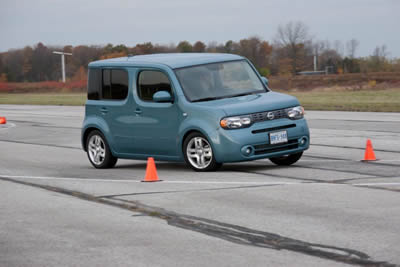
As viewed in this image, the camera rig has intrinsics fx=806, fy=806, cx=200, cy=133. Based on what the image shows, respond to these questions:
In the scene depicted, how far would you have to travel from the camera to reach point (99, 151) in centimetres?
1423

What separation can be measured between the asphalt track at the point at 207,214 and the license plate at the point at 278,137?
1.51 feet

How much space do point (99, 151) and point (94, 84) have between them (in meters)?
1.19

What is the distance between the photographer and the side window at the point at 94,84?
1421cm

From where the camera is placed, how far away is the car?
39.2ft

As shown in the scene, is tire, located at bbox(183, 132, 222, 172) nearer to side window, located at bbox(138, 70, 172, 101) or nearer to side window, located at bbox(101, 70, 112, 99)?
side window, located at bbox(138, 70, 172, 101)

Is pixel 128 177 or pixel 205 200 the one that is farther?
pixel 128 177

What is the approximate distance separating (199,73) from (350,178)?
3238mm

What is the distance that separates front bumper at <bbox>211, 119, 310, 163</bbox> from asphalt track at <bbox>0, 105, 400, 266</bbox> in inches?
11.5

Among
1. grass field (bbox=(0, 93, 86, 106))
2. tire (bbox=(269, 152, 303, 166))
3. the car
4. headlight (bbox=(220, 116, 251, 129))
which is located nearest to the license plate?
the car

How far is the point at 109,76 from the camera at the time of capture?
14.0 meters

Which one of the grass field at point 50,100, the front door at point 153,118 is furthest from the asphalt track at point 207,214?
the grass field at point 50,100

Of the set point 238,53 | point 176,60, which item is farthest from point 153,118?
point 238,53

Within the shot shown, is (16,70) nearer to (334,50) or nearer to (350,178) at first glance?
(334,50)

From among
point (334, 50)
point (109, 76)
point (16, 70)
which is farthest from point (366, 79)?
point (16, 70)
